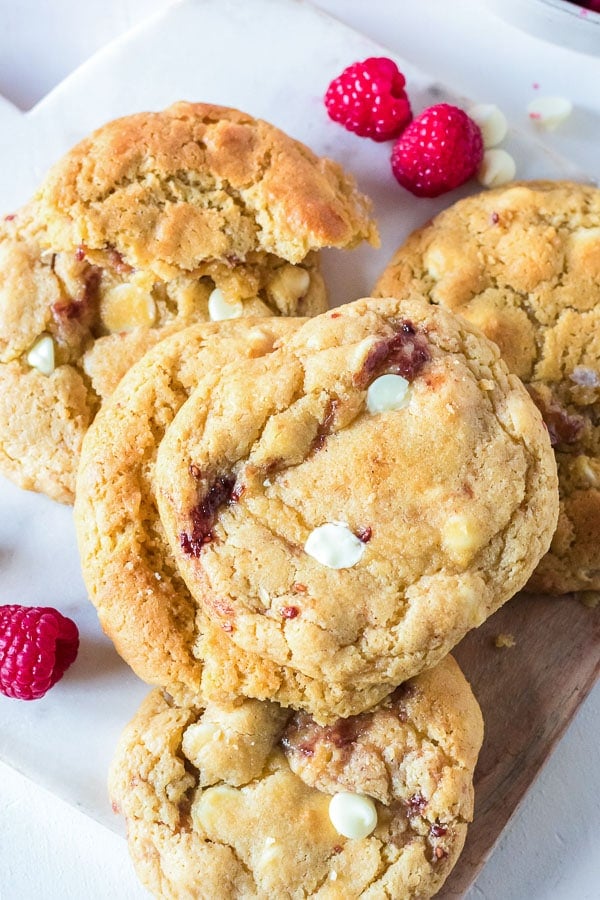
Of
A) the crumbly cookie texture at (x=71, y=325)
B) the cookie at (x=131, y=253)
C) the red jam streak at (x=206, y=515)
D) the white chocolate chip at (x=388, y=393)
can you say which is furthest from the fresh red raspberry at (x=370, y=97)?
the red jam streak at (x=206, y=515)

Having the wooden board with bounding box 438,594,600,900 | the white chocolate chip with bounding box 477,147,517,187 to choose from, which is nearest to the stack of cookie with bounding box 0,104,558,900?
the wooden board with bounding box 438,594,600,900

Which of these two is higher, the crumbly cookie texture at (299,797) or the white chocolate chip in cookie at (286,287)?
the white chocolate chip in cookie at (286,287)

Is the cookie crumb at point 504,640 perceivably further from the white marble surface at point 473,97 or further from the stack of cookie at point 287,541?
the white marble surface at point 473,97

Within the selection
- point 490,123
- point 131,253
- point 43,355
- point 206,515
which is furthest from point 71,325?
point 490,123

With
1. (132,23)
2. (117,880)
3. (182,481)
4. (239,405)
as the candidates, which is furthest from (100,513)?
(132,23)

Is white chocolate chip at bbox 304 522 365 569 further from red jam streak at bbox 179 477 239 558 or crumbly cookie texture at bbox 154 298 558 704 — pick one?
red jam streak at bbox 179 477 239 558

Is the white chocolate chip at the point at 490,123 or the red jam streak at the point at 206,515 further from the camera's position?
the white chocolate chip at the point at 490,123
